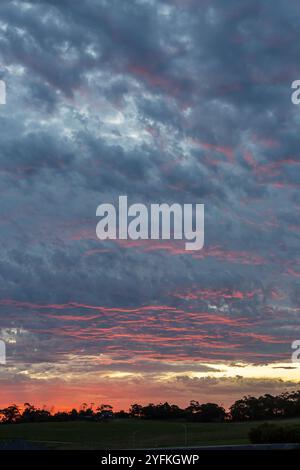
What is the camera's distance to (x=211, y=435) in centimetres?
6569

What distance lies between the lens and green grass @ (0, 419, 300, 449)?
200 ft

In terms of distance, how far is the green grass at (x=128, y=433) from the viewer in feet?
200

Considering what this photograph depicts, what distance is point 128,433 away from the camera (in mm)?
69812
